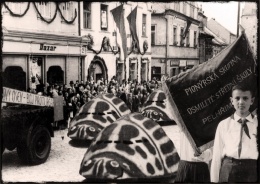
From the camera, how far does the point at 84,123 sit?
21.1ft

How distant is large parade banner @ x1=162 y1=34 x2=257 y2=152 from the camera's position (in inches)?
195

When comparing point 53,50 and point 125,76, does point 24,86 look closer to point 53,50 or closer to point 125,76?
point 53,50

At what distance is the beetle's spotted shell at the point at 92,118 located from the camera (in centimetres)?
639

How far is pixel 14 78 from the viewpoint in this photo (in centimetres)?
583

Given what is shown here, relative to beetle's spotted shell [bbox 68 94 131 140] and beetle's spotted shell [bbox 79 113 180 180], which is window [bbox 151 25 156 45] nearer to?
beetle's spotted shell [bbox 68 94 131 140]

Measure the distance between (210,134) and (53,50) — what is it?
108 inches

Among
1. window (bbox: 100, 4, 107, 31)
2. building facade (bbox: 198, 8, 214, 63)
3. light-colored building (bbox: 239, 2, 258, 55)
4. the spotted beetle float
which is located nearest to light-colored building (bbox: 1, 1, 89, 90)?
window (bbox: 100, 4, 107, 31)

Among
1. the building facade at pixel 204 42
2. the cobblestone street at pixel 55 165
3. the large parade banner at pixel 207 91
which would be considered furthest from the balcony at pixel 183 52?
the large parade banner at pixel 207 91

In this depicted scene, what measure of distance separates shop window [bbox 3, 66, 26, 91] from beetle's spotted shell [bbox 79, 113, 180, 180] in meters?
1.39

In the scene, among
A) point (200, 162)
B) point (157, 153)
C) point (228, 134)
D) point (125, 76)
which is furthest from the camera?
point (125, 76)

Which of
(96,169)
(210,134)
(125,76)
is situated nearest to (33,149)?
(96,169)

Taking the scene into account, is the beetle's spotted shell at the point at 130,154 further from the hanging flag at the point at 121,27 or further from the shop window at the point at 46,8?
the shop window at the point at 46,8

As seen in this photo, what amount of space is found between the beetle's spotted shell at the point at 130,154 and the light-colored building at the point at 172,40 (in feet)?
3.81

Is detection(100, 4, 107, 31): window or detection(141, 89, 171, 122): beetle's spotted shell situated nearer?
detection(100, 4, 107, 31): window
